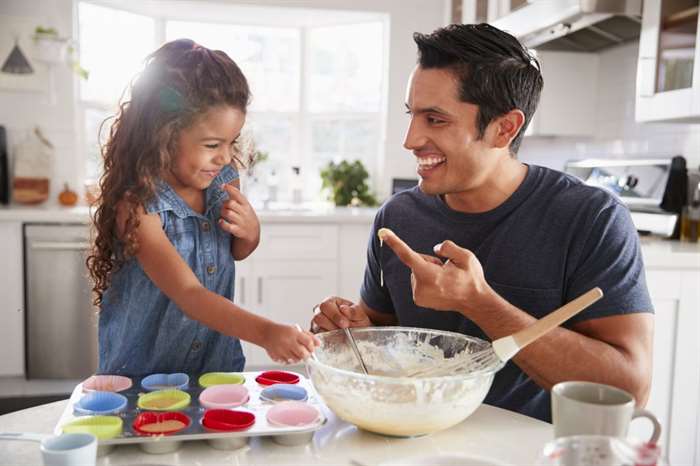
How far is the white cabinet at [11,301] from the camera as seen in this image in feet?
10.6

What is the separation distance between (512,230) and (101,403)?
87 centimetres

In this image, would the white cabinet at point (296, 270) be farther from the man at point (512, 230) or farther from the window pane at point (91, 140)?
the man at point (512, 230)

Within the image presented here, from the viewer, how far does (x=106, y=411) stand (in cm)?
98

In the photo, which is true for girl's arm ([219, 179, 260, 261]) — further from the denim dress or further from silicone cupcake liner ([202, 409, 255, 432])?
silicone cupcake liner ([202, 409, 255, 432])

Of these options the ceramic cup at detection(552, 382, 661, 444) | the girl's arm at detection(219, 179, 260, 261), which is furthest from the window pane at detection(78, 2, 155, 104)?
the ceramic cup at detection(552, 382, 661, 444)

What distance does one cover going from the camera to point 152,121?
53.2 inches

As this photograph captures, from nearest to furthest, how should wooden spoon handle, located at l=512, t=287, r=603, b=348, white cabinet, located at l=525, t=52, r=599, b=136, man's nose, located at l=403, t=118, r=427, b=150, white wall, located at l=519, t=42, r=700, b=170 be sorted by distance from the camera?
wooden spoon handle, located at l=512, t=287, r=603, b=348 → man's nose, located at l=403, t=118, r=427, b=150 → white wall, located at l=519, t=42, r=700, b=170 → white cabinet, located at l=525, t=52, r=599, b=136

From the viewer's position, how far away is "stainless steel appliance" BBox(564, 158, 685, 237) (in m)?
2.68

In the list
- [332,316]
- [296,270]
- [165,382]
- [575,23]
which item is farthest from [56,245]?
[575,23]

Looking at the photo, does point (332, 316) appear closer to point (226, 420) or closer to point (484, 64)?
point (226, 420)

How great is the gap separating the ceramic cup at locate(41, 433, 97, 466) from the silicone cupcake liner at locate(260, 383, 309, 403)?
33 centimetres

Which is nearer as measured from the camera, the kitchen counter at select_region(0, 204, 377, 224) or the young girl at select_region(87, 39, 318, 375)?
the young girl at select_region(87, 39, 318, 375)

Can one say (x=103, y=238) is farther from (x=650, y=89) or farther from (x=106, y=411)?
(x=650, y=89)

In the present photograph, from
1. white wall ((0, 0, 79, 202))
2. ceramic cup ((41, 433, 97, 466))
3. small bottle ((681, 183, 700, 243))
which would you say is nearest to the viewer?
ceramic cup ((41, 433, 97, 466))
